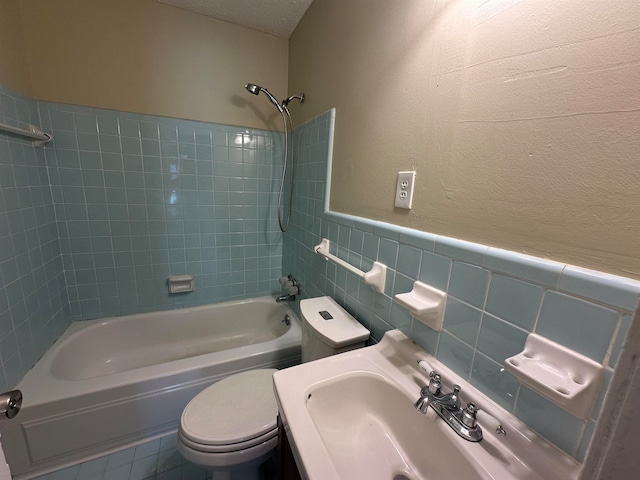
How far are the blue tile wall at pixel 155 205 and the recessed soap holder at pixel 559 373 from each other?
68.3 inches

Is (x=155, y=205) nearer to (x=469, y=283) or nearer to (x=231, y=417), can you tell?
(x=231, y=417)

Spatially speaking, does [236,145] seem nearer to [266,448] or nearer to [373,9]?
[373,9]

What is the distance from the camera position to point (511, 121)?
21.2 inches

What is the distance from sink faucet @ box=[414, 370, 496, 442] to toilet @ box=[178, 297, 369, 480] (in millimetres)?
349

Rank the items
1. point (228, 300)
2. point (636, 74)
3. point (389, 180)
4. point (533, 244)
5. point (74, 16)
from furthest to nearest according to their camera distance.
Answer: point (228, 300), point (74, 16), point (389, 180), point (533, 244), point (636, 74)

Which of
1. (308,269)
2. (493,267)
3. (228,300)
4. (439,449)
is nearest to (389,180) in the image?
(493,267)

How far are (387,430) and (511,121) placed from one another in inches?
33.5

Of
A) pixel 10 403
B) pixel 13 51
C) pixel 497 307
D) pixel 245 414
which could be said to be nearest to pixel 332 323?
pixel 245 414

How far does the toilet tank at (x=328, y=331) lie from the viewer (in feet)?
3.04

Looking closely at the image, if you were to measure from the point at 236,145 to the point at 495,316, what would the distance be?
5.79 ft

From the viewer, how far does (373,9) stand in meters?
0.92

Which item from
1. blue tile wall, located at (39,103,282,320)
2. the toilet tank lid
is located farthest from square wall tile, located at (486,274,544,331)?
blue tile wall, located at (39,103,282,320)

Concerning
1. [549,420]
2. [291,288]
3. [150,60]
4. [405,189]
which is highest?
[150,60]

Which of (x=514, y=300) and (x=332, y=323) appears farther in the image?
(x=332, y=323)
